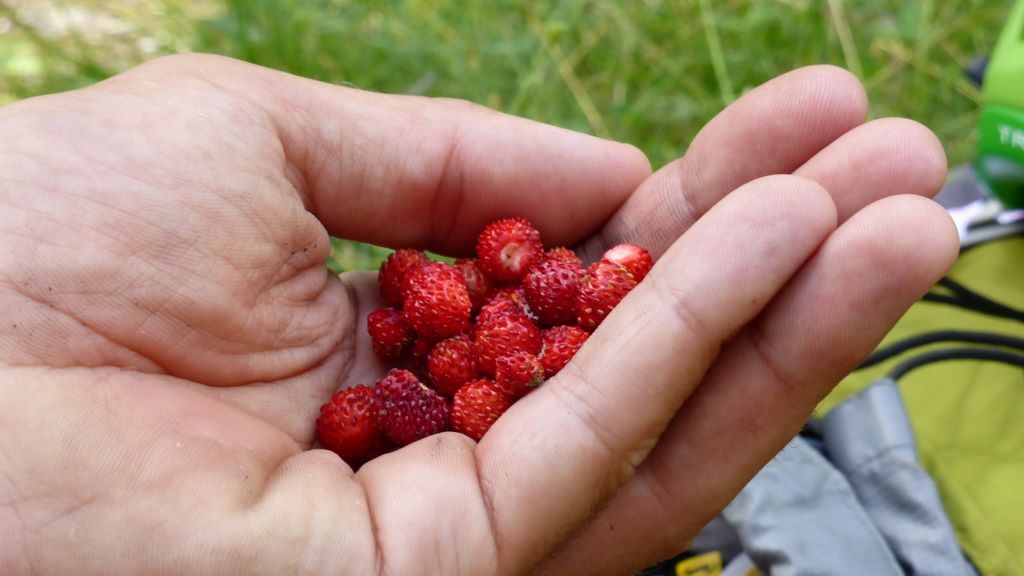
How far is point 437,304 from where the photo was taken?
121 centimetres

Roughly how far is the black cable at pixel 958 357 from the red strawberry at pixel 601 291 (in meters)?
0.54

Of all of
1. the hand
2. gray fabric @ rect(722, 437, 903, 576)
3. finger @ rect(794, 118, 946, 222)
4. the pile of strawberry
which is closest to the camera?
the hand

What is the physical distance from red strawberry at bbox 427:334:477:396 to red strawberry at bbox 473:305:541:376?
2cm

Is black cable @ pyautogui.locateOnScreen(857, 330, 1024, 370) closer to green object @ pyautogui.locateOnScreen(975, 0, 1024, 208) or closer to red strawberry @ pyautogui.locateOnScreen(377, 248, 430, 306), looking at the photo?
green object @ pyautogui.locateOnScreen(975, 0, 1024, 208)

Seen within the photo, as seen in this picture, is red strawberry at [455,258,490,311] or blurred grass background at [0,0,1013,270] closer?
red strawberry at [455,258,490,311]

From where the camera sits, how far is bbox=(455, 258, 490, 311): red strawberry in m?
1.31

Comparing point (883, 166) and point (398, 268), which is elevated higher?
point (883, 166)

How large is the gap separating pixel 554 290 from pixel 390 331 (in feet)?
0.73

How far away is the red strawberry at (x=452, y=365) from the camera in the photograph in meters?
1.20

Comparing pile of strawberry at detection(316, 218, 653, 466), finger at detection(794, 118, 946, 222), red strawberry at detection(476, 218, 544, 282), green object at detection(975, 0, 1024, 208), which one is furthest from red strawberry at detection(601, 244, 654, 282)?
green object at detection(975, 0, 1024, 208)

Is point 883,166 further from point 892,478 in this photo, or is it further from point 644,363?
point 892,478

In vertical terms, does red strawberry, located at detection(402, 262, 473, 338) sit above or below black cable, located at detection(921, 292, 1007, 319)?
above

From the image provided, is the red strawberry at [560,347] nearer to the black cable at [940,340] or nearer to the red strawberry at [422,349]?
the red strawberry at [422,349]

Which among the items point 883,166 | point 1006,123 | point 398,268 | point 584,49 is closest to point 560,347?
point 398,268
